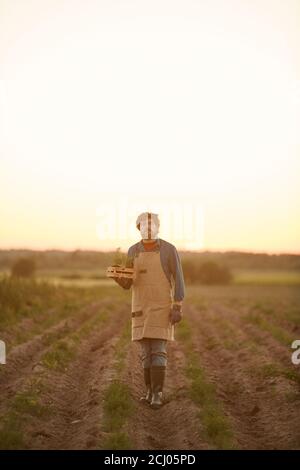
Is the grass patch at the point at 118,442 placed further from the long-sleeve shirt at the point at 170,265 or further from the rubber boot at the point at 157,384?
the long-sleeve shirt at the point at 170,265

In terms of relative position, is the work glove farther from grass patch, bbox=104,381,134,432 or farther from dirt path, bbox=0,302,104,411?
dirt path, bbox=0,302,104,411

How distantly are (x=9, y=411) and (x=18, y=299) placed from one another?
14.7 m

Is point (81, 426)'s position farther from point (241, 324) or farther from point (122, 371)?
point (241, 324)

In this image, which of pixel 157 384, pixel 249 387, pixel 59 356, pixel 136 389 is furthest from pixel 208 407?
pixel 59 356

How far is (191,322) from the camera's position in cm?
2461

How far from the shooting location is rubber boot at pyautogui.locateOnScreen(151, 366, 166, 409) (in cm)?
1120

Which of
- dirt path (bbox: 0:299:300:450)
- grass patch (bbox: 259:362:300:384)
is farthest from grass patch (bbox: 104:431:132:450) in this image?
grass patch (bbox: 259:362:300:384)

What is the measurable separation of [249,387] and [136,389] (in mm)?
2030

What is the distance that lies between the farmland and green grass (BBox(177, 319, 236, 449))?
0.07 ft

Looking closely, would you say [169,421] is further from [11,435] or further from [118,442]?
[11,435]
